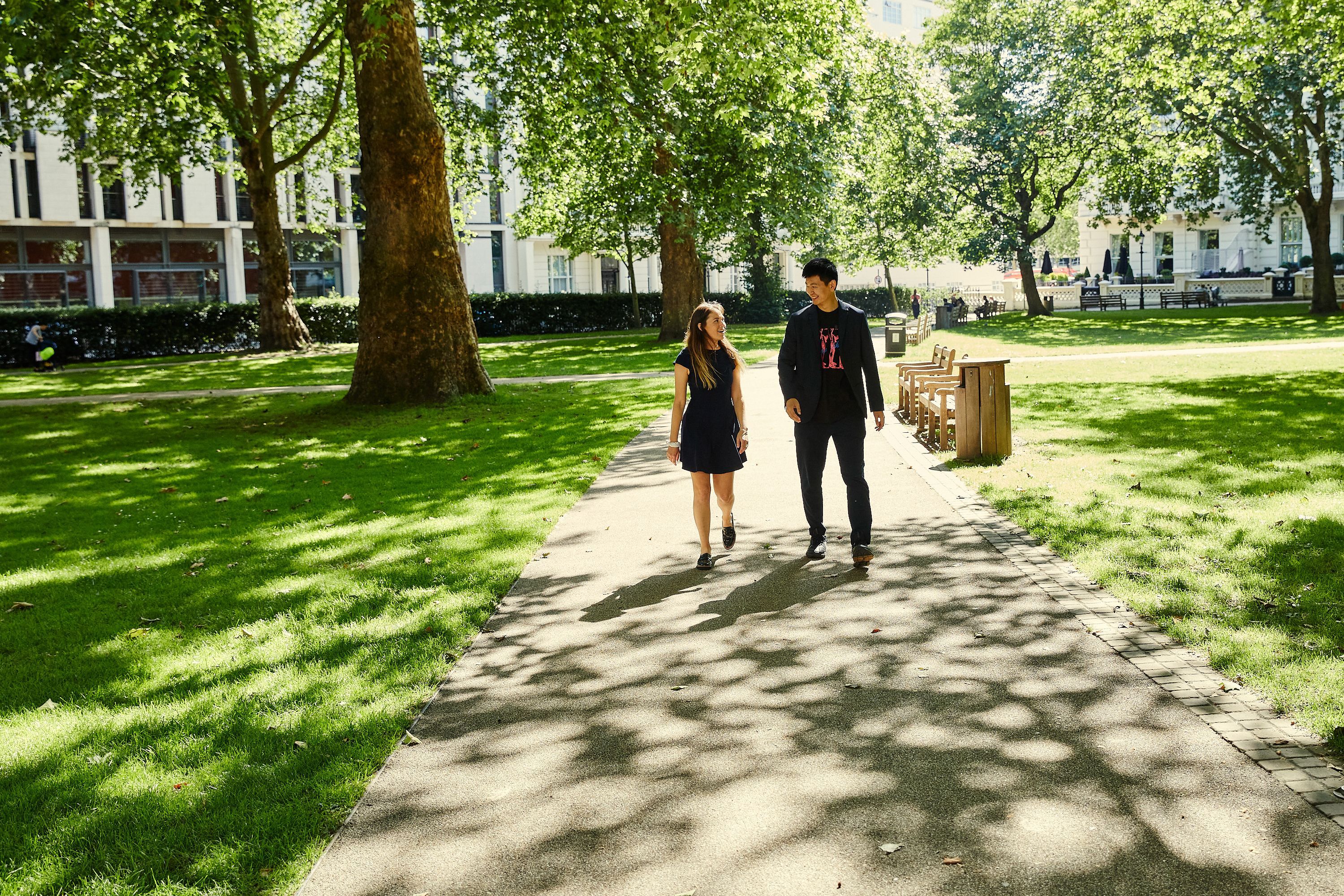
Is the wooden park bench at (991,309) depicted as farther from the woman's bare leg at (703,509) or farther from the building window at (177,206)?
the woman's bare leg at (703,509)

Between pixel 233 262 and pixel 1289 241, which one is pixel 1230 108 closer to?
pixel 1289 241

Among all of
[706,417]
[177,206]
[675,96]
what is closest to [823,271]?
[706,417]

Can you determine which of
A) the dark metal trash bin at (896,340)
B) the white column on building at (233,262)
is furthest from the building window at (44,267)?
the dark metal trash bin at (896,340)

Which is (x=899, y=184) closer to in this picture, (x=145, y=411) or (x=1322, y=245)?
(x=1322, y=245)

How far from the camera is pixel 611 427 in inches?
567

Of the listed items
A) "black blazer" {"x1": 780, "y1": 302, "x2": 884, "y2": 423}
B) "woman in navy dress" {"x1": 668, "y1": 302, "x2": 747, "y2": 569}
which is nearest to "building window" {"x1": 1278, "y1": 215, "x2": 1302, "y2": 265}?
"black blazer" {"x1": 780, "y1": 302, "x2": 884, "y2": 423}

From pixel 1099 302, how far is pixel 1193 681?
4422 centimetres

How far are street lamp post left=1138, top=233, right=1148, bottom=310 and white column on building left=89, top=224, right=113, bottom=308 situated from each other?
40193 millimetres

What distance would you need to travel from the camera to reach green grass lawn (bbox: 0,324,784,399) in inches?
888

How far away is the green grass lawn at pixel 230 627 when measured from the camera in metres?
3.73

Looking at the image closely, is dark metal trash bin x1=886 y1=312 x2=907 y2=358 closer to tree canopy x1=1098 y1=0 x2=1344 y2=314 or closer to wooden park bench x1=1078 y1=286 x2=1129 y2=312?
tree canopy x1=1098 y1=0 x2=1344 y2=314

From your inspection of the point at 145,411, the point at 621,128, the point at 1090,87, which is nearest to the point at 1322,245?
the point at 1090,87

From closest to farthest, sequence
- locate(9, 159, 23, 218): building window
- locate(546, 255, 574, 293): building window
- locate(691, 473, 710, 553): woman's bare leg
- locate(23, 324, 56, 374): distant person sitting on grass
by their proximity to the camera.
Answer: locate(691, 473, 710, 553): woman's bare leg
locate(23, 324, 56, 374): distant person sitting on grass
locate(9, 159, 23, 218): building window
locate(546, 255, 574, 293): building window

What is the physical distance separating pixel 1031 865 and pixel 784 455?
8.28 metres
